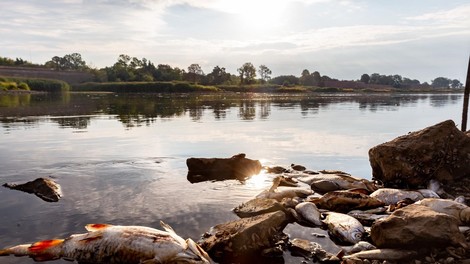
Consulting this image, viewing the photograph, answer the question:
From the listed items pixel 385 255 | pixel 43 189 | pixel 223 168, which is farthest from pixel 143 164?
pixel 385 255

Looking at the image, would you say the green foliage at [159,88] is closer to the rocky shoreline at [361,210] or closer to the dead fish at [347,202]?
the rocky shoreline at [361,210]

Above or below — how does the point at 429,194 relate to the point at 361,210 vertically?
above

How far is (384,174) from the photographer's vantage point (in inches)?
563

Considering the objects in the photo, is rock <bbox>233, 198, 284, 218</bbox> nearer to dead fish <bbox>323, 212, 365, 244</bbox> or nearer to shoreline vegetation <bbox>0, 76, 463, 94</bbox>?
dead fish <bbox>323, 212, 365, 244</bbox>

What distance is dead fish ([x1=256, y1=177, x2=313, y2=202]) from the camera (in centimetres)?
1189

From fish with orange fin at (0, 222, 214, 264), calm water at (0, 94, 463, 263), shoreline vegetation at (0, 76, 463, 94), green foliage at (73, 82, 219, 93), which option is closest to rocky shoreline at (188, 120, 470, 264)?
fish with orange fin at (0, 222, 214, 264)

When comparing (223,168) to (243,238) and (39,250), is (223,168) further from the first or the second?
(39,250)

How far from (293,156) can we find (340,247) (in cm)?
1162

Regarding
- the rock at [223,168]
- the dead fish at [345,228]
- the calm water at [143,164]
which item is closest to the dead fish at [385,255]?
the dead fish at [345,228]

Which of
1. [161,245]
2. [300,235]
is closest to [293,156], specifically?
[300,235]

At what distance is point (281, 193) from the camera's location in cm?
1202

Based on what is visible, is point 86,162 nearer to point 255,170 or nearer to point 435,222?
point 255,170

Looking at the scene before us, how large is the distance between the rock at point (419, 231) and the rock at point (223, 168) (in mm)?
7932

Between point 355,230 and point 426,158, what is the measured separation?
656 cm
